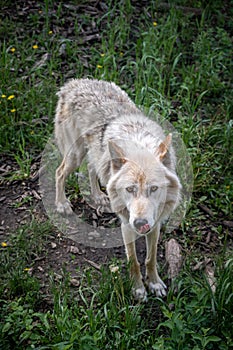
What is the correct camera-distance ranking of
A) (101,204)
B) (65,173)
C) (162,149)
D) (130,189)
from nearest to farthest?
(130,189) < (162,149) < (65,173) < (101,204)

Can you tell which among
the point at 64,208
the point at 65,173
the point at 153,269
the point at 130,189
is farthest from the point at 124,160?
the point at 64,208

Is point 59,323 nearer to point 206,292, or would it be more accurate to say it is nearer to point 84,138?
point 206,292

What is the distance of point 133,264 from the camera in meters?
4.36

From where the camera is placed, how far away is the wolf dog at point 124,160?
3.81m

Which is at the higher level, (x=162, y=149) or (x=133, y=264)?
(x=162, y=149)

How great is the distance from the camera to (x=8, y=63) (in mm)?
6547

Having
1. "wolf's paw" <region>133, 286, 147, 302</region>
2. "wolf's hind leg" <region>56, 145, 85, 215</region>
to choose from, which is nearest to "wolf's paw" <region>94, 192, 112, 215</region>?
"wolf's hind leg" <region>56, 145, 85, 215</region>

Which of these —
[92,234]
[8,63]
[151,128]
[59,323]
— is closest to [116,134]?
[151,128]

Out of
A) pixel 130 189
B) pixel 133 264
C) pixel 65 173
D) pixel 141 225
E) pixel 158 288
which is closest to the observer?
pixel 141 225

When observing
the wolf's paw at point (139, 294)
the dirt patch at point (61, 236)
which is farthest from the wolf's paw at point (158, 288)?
the dirt patch at point (61, 236)

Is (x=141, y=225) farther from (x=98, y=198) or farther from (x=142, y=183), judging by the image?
(x=98, y=198)

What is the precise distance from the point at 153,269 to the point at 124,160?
1074 mm

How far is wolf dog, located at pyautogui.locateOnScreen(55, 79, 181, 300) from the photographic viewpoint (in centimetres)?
381

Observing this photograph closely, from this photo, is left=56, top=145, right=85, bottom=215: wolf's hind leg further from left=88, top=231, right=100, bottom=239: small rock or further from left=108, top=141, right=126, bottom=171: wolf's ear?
left=108, top=141, right=126, bottom=171: wolf's ear
